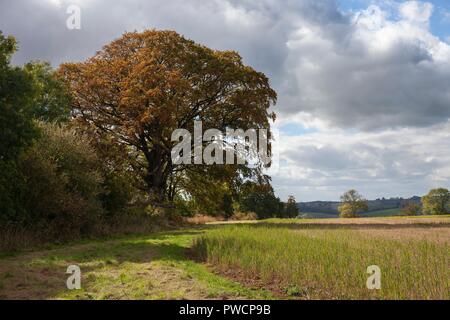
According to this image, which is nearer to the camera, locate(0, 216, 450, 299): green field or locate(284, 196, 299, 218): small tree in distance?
locate(0, 216, 450, 299): green field

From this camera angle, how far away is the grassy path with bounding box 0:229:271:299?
986 centimetres

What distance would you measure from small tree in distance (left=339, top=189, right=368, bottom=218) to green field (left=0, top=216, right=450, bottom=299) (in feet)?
358

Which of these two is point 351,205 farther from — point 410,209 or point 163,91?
point 163,91

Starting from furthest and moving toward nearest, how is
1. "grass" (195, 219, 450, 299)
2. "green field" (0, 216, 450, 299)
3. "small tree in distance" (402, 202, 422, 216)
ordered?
"small tree in distance" (402, 202, 422, 216) → "green field" (0, 216, 450, 299) → "grass" (195, 219, 450, 299)

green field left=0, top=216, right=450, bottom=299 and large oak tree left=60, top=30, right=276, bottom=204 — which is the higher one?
large oak tree left=60, top=30, right=276, bottom=204

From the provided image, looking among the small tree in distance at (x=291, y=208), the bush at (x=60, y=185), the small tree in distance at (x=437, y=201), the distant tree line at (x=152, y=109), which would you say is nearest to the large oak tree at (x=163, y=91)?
the distant tree line at (x=152, y=109)

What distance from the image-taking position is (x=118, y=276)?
472 inches

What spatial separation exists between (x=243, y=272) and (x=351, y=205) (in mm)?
116814

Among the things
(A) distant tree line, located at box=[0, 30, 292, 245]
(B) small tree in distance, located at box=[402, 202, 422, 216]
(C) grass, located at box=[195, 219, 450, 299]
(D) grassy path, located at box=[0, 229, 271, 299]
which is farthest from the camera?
(B) small tree in distance, located at box=[402, 202, 422, 216]

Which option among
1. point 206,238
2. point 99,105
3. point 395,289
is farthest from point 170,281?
point 99,105

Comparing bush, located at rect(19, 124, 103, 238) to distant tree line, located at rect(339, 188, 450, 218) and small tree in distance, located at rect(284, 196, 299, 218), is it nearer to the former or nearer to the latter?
small tree in distance, located at rect(284, 196, 299, 218)

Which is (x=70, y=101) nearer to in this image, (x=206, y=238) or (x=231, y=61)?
(x=231, y=61)

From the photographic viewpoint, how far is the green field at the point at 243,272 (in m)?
9.30

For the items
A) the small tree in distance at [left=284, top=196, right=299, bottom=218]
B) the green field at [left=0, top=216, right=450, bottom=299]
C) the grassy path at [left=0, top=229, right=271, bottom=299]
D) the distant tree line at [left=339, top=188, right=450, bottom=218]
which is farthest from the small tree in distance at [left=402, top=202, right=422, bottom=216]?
the grassy path at [left=0, top=229, right=271, bottom=299]
